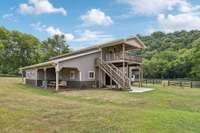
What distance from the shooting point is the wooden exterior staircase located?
80.5 feet

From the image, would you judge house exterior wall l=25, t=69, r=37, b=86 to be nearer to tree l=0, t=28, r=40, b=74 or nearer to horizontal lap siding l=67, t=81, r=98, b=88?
horizontal lap siding l=67, t=81, r=98, b=88

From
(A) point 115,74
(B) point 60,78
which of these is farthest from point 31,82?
(A) point 115,74

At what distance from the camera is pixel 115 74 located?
84.3 feet

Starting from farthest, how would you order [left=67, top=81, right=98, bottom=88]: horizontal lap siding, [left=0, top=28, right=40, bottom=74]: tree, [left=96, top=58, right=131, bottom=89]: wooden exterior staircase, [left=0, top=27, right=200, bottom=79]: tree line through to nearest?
Answer: [left=0, top=28, right=40, bottom=74]: tree, [left=0, top=27, right=200, bottom=79]: tree line, [left=67, top=81, right=98, bottom=88]: horizontal lap siding, [left=96, top=58, right=131, bottom=89]: wooden exterior staircase

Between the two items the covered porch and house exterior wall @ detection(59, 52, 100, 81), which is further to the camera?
the covered porch

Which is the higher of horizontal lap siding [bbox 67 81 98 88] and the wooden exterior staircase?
the wooden exterior staircase

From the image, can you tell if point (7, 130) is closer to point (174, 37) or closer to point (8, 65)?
point (8, 65)

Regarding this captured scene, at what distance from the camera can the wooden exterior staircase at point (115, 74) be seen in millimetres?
24531

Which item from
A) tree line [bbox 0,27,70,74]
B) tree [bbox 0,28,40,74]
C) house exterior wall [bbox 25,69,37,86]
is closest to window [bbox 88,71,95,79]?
house exterior wall [bbox 25,69,37,86]

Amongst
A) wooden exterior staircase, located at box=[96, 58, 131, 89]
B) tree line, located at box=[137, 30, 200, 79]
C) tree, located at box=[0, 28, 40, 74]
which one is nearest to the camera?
wooden exterior staircase, located at box=[96, 58, 131, 89]

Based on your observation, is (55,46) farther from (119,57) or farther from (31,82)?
(119,57)

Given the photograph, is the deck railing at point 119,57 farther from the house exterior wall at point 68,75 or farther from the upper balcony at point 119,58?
the house exterior wall at point 68,75

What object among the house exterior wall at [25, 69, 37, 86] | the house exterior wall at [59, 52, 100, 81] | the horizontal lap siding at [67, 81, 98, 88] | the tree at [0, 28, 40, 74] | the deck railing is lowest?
the horizontal lap siding at [67, 81, 98, 88]

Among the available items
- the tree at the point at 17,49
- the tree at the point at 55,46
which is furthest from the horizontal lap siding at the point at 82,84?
the tree at the point at 55,46
